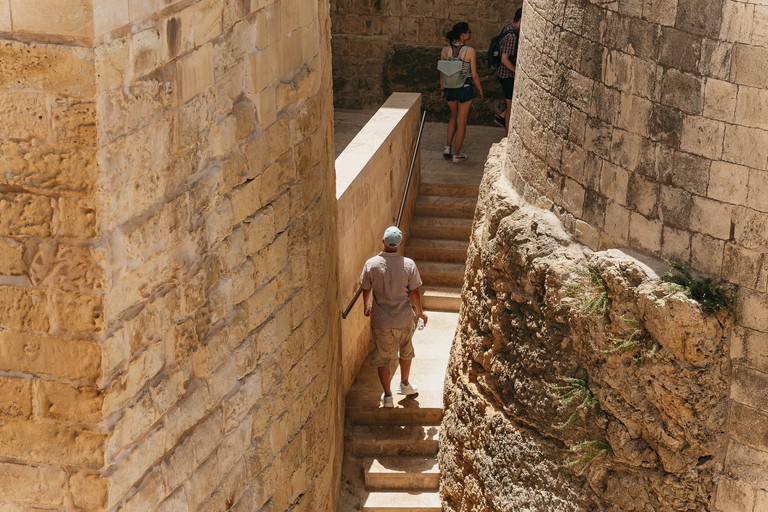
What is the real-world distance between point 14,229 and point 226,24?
4.24 feet

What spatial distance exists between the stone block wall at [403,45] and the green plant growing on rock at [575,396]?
6.61 m

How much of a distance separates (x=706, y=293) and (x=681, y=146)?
2.59 ft

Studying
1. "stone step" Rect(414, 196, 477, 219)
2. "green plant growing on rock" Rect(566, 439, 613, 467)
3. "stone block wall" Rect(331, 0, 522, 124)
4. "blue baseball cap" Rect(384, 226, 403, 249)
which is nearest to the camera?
"green plant growing on rock" Rect(566, 439, 613, 467)

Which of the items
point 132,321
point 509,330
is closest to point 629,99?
point 509,330

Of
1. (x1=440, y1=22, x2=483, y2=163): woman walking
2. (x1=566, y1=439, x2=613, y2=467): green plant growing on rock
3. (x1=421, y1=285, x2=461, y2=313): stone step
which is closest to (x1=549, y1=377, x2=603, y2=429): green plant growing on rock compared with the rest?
(x1=566, y1=439, x2=613, y2=467): green plant growing on rock

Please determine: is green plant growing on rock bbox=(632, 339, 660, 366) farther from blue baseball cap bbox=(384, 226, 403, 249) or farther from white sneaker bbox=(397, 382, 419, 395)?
white sneaker bbox=(397, 382, 419, 395)

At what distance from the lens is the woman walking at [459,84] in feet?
31.2

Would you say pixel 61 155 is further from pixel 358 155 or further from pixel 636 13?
pixel 358 155

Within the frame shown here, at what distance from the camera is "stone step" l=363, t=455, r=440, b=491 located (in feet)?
22.9

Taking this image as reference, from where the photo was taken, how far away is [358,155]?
789 centimetres

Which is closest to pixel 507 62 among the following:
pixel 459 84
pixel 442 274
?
pixel 459 84

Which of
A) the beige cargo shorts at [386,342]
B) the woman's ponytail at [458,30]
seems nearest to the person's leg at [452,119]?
the woman's ponytail at [458,30]

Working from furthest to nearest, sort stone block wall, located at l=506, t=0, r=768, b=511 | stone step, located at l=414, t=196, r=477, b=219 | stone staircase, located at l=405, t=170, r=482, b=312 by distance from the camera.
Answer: stone step, located at l=414, t=196, r=477, b=219 < stone staircase, located at l=405, t=170, r=482, b=312 < stone block wall, located at l=506, t=0, r=768, b=511

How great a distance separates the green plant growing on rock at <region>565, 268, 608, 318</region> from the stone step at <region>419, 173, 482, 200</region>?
13.6 feet
